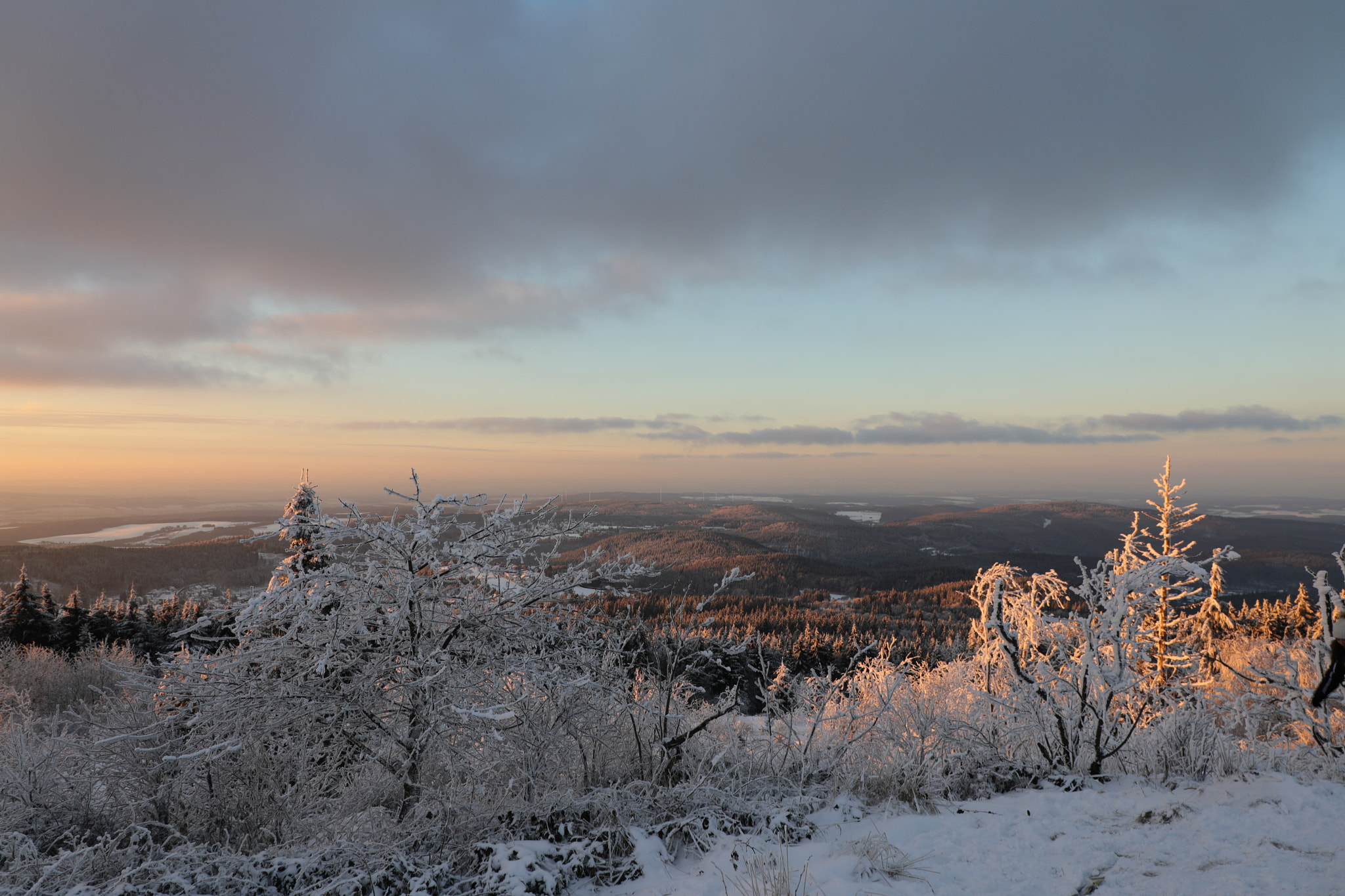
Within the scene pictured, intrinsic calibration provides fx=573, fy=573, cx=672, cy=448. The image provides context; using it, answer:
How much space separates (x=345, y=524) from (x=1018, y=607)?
27.8 ft

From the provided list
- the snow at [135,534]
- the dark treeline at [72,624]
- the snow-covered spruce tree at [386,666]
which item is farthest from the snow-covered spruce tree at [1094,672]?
the snow at [135,534]

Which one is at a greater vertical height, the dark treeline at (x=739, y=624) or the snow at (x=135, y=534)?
the dark treeline at (x=739, y=624)

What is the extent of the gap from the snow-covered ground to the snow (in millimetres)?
195223

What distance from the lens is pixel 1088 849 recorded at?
3.51 meters

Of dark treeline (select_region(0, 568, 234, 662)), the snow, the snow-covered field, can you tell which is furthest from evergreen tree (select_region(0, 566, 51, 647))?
the snow

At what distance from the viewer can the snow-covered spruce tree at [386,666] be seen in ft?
14.0

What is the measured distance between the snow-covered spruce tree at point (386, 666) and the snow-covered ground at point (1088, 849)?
1774 millimetres

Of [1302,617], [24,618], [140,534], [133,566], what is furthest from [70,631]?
[140,534]

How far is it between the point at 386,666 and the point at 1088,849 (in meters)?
4.89

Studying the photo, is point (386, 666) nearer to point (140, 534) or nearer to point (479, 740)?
point (479, 740)

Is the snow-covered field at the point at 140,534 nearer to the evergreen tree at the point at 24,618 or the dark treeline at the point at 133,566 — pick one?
the dark treeline at the point at 133,566

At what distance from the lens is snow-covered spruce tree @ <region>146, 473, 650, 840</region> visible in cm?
426

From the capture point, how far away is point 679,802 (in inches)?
184

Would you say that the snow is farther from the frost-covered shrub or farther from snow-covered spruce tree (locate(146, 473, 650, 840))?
snow-covered spruce tree (locate(146, 473, 650, 840))
